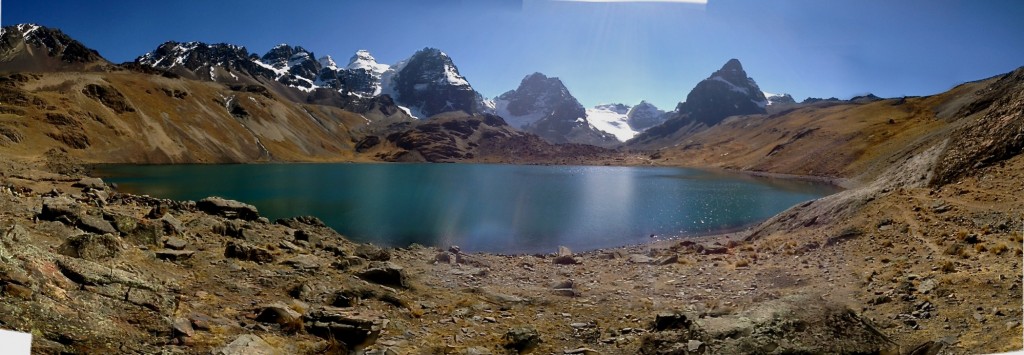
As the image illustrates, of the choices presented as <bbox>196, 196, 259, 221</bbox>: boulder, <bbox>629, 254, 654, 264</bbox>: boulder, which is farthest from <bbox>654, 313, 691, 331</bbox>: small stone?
<bbox>196, 196, 259, 221</bbox>: boulder

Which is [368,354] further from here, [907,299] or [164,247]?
[907,299]

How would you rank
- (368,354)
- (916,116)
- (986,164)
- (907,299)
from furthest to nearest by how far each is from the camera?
(916,116) < (986,164) < (907,299) < (368,354)

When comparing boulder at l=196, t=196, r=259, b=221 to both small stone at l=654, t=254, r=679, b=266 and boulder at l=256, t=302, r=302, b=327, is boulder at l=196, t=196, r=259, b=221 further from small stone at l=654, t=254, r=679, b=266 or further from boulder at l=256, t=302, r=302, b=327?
small stone at l=654, t=254, r=679, b=266

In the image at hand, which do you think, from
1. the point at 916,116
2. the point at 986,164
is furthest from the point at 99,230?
the point at 916,116

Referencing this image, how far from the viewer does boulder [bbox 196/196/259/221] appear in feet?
56.5

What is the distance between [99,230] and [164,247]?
1.06m

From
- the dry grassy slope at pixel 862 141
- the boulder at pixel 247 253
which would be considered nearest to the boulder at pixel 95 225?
the boulder at pixel 247 253

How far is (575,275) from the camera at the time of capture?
55.0 feet

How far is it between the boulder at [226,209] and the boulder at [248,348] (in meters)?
14.2

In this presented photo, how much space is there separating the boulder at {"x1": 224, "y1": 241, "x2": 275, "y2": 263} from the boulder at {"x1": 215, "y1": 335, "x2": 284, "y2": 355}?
5.76 metres

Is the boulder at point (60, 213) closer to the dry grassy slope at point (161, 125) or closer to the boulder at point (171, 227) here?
the boulder at point (171, 227)

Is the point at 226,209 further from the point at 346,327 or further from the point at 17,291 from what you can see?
the point at 17,291

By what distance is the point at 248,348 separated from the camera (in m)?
4.63

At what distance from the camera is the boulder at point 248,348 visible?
4480 millimetres
